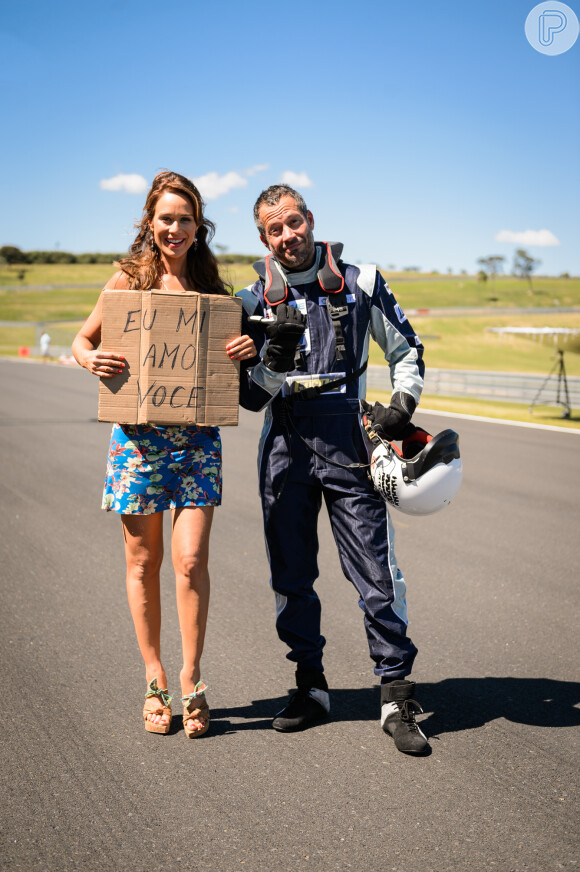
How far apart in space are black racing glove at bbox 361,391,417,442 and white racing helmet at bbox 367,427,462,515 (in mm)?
61

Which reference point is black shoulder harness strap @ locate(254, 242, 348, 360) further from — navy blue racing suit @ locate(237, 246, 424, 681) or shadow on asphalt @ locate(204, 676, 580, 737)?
shadow on asphalt @ locate(204, 676, 580, 737)

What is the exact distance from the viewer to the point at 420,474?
3332 millimetres

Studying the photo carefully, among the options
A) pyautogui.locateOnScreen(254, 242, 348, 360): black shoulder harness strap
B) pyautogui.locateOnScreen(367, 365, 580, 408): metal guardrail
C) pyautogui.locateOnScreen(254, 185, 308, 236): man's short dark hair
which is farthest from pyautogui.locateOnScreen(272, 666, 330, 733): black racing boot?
pyautogui.locateOnScreen(367, 365, 580, 408): metal guardrail

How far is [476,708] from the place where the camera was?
370 centimetres

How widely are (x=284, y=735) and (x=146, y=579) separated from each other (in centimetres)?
84

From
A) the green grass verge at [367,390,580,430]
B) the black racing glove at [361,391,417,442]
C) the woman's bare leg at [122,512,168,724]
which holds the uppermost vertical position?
the black racing glove at [361,391,417,442]

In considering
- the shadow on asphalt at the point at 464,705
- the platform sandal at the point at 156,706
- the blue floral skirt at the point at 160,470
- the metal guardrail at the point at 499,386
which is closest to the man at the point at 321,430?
the shadow on asphalt at the point at 464,705

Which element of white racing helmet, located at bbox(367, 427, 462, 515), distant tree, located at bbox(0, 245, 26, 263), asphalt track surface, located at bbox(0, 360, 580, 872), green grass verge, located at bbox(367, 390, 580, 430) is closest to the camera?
asphalt track surface, located at bbox(0, 360, 580, 872)

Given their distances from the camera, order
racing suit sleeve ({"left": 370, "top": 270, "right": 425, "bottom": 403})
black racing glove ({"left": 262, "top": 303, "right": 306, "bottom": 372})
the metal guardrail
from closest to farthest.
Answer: black racing glove ({"left": 262, "top": 303, "right": 306, "bottom": 372}) < racing suit sleeve ({"left": 370, "top": 270, "right": 425, "bottom": 403}) < the metal guardrail

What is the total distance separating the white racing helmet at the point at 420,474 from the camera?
3332 mm

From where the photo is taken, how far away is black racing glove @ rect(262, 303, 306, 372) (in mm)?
3205

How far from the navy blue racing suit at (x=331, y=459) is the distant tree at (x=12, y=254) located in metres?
161

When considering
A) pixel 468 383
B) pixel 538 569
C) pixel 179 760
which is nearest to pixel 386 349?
pixel 179 760

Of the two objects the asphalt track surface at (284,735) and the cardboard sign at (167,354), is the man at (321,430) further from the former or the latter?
the asphalt track surface at (284,735)
